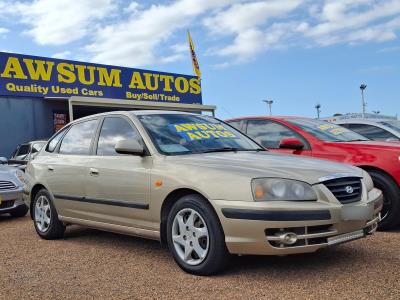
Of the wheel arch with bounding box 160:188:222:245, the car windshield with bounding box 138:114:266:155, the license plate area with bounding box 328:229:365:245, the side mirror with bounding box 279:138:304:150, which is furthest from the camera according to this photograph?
the side mirror with bounding box 279:138:304:150

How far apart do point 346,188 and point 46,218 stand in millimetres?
3770

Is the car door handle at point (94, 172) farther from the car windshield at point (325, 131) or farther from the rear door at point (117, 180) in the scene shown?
the car windshield at point (325, 131)

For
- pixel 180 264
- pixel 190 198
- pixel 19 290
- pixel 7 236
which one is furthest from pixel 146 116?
pixel 7 236

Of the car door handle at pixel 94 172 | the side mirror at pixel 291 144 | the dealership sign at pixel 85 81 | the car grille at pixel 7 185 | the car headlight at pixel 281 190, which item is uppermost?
the dealership sign at pixel 85 81

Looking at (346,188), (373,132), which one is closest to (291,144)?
(346,188)

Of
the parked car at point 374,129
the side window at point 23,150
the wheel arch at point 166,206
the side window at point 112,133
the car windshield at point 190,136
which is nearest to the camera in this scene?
the wheel arch at point 166,206

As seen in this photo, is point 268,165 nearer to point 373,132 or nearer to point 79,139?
point 79,139

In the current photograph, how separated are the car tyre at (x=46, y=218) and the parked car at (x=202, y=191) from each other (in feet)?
0.48

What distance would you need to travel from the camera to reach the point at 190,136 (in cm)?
496

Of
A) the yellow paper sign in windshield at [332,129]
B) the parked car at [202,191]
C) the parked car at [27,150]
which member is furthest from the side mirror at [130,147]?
the parked car at [27,150]

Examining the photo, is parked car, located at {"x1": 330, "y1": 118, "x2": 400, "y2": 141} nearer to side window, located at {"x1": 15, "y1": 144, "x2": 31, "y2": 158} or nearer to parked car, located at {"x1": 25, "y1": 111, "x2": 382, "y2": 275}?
parked car, located at {"x1": 25, "y1": 111, "x2": 382, "y2": 275}

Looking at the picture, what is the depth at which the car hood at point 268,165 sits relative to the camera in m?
3.96

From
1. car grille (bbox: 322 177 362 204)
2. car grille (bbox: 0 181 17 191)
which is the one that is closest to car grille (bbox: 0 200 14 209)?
car grille (bbox: 0 181 17 191)

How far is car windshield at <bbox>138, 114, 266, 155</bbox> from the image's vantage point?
479 cm
